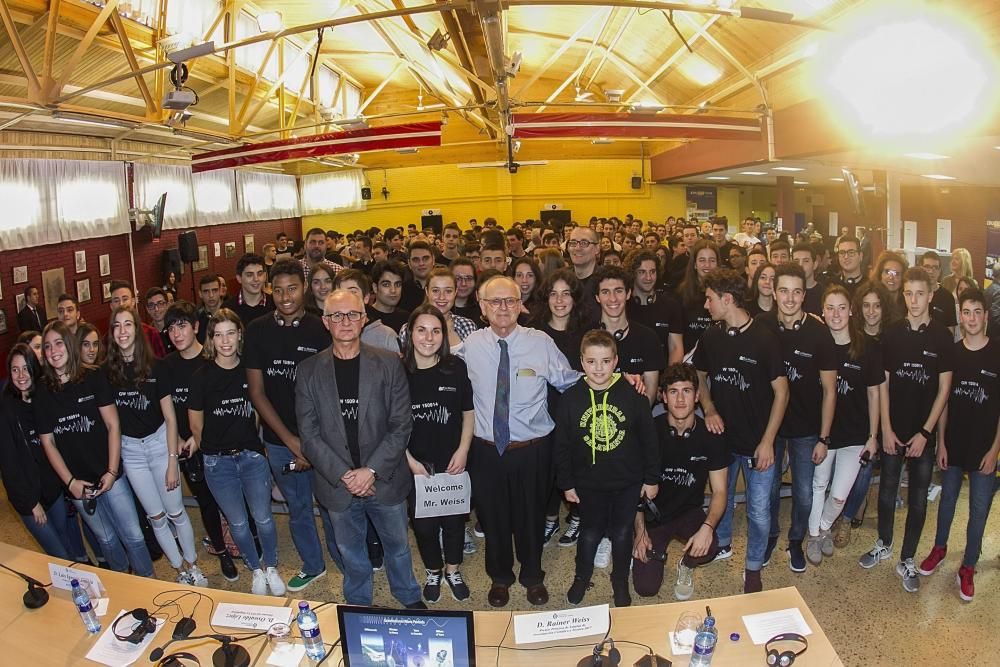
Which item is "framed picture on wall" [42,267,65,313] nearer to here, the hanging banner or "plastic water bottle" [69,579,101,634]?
the hanging banner

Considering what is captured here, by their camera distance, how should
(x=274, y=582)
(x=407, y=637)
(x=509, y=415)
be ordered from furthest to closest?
(x=274, y=582) < (x=509, y=415) < (x=407, y=637)

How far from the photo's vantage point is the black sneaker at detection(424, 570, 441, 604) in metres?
3.75

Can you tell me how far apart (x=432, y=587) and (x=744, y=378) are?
2100 mm

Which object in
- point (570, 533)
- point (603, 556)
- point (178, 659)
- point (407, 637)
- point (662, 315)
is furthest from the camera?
point (662, 315)

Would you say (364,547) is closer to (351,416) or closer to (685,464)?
(351,416)

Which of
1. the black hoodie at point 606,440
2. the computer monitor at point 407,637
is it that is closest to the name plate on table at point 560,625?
the computer monitor at point 407,637

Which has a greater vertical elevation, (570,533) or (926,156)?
(926,156)

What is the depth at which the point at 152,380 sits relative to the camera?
11.9 feet

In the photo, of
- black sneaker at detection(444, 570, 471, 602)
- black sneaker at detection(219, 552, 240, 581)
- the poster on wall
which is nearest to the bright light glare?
black sneaker at detection(444, 570, 471, 602)

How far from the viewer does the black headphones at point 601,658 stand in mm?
2150

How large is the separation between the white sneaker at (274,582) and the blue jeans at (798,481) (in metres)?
2.89

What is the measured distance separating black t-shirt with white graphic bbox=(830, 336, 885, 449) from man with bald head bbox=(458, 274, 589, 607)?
Result: 1.55 m

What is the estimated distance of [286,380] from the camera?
3721 millimetres

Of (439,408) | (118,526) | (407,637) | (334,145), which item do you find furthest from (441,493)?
(334,145)
